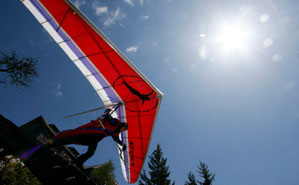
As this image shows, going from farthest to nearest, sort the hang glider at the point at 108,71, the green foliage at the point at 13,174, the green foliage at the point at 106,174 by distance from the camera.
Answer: the green foliage at the point at 106,174, the green foliage at the point at 13,174, the hang glider at the point at 108,71

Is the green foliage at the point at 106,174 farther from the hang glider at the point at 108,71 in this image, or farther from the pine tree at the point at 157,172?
the hang glider at the point at 108,71

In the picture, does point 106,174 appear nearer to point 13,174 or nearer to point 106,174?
point 106,174

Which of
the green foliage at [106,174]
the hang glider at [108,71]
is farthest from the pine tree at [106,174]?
the hang glider at [108,71]

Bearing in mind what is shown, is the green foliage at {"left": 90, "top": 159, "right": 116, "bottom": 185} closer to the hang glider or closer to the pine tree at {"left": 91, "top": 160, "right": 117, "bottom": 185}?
the pine tree at {"left": 91, "top": 160, "right": 117, "bottom": 185}

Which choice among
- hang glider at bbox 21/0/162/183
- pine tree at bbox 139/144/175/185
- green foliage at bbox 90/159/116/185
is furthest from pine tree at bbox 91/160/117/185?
hang glider at bbox 21/0/162/183

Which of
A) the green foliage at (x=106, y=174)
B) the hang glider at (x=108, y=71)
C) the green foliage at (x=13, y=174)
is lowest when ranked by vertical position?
the green foliage at (x=13, y=174)

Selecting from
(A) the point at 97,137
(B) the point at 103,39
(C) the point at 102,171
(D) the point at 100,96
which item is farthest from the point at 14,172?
(B) the point at 103,39

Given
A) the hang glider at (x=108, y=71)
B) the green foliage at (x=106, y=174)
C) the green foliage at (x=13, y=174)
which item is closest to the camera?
the hang glider at (x=108, y=71)

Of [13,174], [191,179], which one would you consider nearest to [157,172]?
[191,179]

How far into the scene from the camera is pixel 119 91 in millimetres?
5328

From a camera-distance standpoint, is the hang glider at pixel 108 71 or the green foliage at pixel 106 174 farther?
the green foliage at pixel 106 174

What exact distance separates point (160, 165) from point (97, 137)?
598 inches

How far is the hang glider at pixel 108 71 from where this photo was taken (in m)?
3.99

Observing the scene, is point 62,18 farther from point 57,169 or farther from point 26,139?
point 57,169
